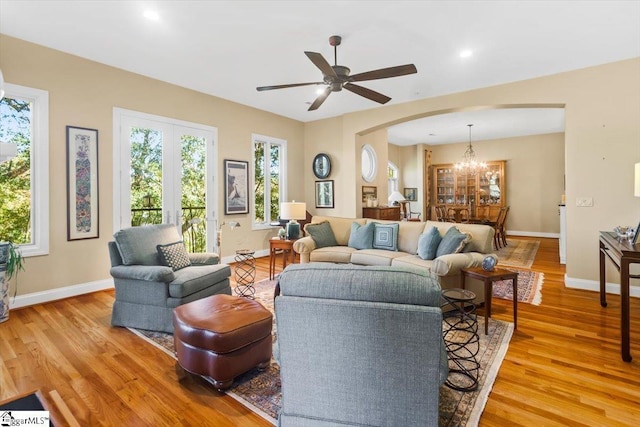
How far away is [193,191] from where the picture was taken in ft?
17.6

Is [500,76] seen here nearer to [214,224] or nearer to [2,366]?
[214,224]

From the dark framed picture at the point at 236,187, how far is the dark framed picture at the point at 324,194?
67.1 inches

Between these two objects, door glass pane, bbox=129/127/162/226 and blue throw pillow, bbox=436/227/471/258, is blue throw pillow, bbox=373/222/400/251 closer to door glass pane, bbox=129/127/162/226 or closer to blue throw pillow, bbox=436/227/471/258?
blue throw pillow, bbox=436/227/471/258

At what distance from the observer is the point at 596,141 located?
4.15 m

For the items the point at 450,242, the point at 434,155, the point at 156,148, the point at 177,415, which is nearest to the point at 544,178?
the point at 434,155

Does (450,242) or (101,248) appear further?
(101,248)

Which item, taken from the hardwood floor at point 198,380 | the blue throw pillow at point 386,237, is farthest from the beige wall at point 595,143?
the blue throw pillow at point 386,237

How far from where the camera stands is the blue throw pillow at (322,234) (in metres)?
4.73

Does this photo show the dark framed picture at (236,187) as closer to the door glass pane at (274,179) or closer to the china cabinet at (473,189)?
the door glass pane at (274,179)

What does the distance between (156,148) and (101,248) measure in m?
1.65

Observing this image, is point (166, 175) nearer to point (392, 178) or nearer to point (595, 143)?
point (595, 143)

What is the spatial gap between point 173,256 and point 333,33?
2.93m

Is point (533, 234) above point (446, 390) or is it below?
above

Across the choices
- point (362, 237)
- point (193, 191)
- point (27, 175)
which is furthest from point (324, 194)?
point (27, 175)
